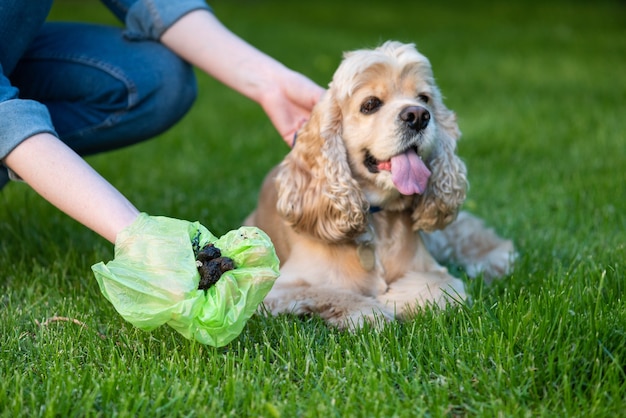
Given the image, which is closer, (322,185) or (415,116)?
(415,116)

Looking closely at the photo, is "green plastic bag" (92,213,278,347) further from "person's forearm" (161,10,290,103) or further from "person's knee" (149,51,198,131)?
"person's knee" (149,51,198,131)

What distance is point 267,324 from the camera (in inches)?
105

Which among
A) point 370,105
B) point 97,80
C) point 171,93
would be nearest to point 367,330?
point 370,105

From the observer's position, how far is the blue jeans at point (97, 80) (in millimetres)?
3500

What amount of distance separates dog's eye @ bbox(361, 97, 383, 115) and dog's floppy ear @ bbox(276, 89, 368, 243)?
11 cm

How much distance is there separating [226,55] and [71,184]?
122 cm

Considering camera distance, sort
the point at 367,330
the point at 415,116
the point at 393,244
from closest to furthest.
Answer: the point at 367,330 < the point at 415,116 < the point at 393,244

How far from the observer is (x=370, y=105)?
3064 millimetres

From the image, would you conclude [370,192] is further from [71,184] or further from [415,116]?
[71,184]

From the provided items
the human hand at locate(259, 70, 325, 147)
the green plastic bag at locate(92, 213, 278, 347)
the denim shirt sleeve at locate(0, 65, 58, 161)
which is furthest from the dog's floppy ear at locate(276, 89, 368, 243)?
the denim shirt sleeve at locate(0, 65, 58, 161)

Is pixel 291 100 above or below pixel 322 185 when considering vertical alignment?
above

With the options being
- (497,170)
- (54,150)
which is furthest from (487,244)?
(54,150)

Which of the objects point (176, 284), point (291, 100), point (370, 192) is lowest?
point (176, 284)

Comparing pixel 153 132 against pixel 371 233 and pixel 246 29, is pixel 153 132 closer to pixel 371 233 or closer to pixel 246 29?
pixel 371 233
